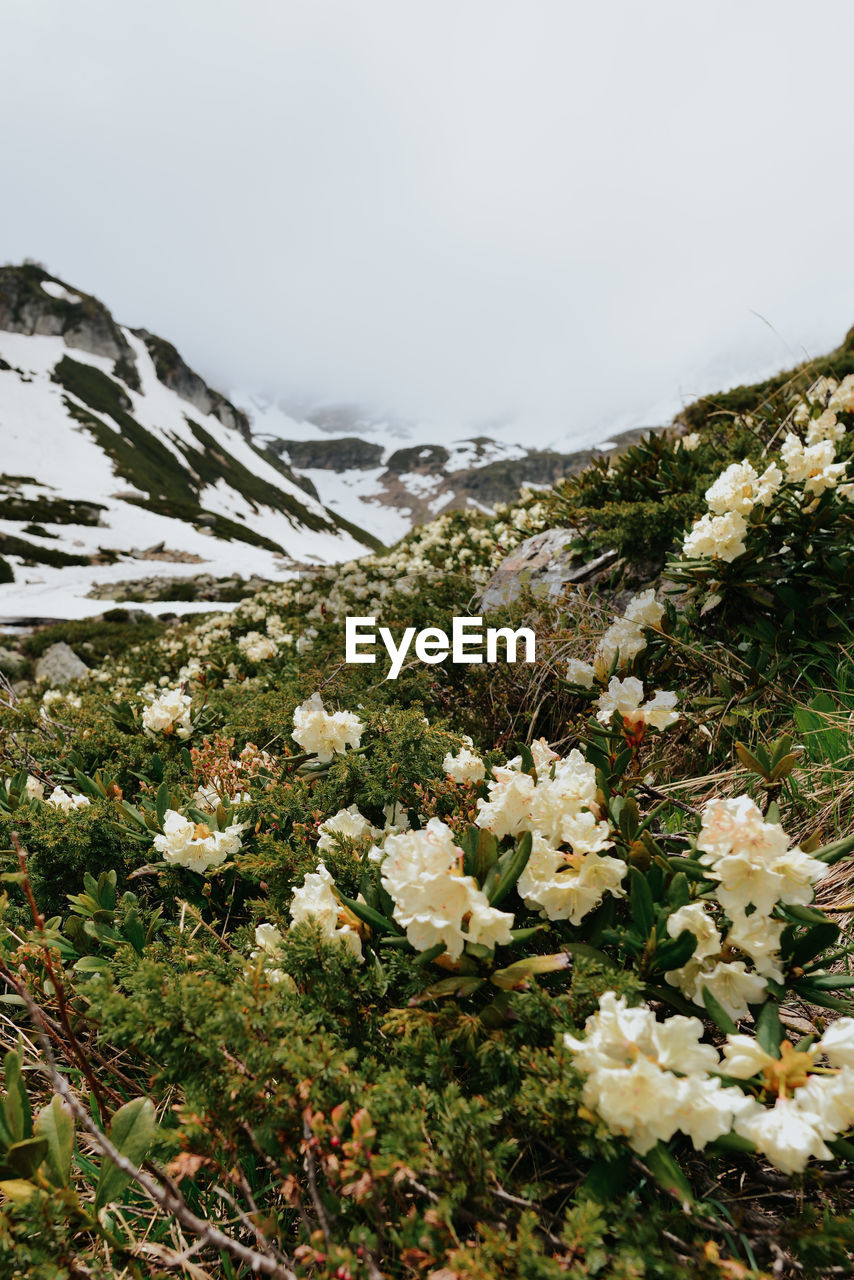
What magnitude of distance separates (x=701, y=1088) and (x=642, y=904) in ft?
1.09

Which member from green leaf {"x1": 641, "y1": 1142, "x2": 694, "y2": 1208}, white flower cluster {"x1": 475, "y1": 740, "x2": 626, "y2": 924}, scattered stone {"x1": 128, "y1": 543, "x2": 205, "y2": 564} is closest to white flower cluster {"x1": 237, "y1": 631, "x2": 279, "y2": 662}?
white flower cluster {"x1": 475, "y1": 740, "x2": 626, "y2": 924}

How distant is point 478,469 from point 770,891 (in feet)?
590

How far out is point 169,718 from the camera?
110 inches

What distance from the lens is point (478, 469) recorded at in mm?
172875

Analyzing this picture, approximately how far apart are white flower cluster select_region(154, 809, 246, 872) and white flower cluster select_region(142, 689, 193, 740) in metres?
1.09

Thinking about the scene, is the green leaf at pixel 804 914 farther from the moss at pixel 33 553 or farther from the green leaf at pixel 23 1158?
the moss at pixel 33 553

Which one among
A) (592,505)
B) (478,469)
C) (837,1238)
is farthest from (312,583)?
(478,469)

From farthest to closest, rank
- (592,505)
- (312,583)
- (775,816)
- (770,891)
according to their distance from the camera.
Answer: (312,583) → (592,505) → (775,816) → (770,891)

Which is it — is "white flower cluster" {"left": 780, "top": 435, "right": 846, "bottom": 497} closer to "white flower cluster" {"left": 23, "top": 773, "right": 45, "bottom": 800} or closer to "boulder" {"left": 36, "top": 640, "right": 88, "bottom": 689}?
"white flower cluster" {"left": 23, "top": 773, "right": 45, "bottom": 800}

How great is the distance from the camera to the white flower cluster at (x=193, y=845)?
5.77 feet

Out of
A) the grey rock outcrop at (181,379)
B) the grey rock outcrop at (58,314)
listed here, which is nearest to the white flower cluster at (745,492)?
the grey rock outcrop at (58,314)

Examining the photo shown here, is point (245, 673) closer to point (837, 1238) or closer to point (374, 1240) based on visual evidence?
point (374, 1240)

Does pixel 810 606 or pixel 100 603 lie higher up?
pixel 810 606

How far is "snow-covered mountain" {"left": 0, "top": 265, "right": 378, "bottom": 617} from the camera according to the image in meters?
23.3
